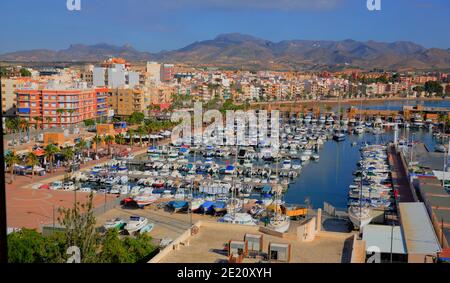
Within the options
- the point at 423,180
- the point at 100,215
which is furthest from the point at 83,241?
the point at 423,180

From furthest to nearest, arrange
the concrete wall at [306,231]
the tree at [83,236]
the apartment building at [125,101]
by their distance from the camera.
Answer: the apartment building at [125,101] < the tree at [83,236] < the concrete wall at [306,231]

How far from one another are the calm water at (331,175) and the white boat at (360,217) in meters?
1.28

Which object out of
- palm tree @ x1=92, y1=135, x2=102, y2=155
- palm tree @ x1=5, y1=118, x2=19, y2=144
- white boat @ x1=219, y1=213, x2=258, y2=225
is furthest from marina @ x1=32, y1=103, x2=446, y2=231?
palm tree @ x1=5, y1=118, x2=19, y2=144

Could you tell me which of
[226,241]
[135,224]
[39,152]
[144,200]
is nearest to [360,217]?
[135,224]

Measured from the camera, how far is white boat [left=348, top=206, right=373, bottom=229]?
16.4ft

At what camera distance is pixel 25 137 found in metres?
9.79

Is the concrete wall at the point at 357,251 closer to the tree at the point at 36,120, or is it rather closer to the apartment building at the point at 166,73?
the tree at the point at 36,120

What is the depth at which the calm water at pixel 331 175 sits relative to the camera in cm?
693

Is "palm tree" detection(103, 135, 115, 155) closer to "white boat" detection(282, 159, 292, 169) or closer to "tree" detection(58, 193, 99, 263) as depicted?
"white boat" detection(282, 159, 292, 169)

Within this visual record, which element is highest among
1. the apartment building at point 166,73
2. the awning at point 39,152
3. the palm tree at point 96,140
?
the apartment building at point 166,73

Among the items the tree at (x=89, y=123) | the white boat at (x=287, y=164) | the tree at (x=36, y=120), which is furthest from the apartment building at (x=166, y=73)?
the white boat at (x=287, y=164)

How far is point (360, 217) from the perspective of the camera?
5.01 meters

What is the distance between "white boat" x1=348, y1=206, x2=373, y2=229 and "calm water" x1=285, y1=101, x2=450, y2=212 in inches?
50.4
